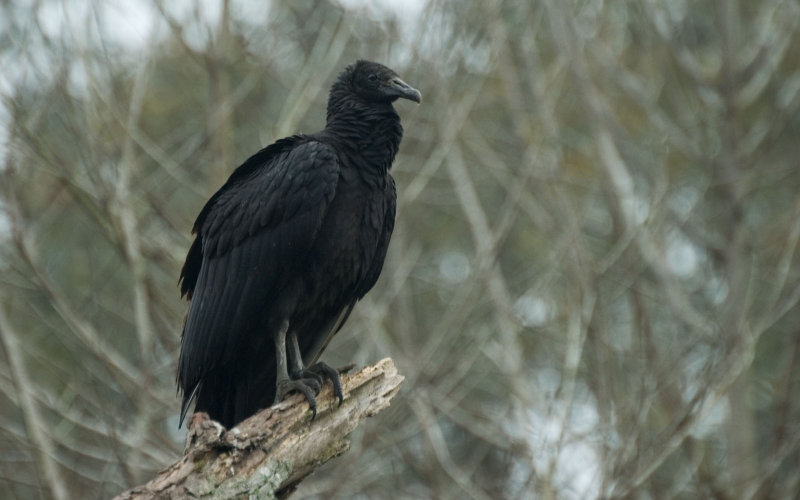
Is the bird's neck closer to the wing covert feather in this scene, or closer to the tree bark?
the wing covert feather

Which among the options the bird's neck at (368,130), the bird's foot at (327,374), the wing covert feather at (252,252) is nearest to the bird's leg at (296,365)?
the bird's foot at (327,374)

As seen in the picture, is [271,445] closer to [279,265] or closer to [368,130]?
[279,265]

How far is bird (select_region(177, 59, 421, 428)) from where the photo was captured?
431cm

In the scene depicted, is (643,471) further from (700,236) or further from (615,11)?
(615,11)

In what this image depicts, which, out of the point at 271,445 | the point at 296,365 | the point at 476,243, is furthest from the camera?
the point at 476,243

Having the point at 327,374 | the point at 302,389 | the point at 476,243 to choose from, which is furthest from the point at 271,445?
the point at 476,243

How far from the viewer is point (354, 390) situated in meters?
4.05

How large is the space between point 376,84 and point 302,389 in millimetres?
1723

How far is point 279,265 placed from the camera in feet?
14.2

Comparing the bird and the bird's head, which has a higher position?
the bird's head

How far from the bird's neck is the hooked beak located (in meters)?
0.07

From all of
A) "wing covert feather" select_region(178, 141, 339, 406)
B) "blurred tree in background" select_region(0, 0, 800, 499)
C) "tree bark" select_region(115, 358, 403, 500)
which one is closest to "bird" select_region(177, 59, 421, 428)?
"wing covert feather" select_region(178, 141, 339, 406)

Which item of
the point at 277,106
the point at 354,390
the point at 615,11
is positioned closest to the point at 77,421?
the point at 354,390

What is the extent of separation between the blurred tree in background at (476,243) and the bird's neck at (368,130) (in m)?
1.12
